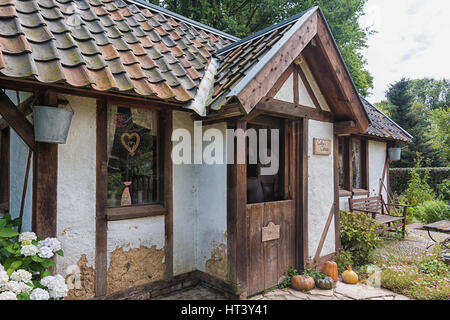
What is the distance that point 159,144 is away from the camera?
4027 millimetres

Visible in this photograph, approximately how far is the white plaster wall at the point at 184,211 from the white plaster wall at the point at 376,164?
6408 mm

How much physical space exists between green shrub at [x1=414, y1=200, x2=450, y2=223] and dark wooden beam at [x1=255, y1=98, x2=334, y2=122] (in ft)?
21.8

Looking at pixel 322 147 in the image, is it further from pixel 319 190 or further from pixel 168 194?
pixel 168 194

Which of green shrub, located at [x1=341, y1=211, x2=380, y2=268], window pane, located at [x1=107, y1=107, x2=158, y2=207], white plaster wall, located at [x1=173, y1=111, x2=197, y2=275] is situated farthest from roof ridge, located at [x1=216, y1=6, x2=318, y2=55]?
green shrub, located at [x1=341, y1=211, x2=380, y2=268]

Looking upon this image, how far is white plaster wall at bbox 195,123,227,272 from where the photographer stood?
3.89m

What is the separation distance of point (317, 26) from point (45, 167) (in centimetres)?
407

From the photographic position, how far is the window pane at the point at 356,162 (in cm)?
811

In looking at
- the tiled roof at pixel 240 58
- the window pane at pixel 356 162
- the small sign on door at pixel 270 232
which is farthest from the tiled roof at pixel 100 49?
the window pane at pixel 356 162

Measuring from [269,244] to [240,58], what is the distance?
9.02 feet

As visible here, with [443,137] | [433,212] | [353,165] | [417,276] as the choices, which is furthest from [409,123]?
[417,276]

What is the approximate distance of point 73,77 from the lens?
2664mm

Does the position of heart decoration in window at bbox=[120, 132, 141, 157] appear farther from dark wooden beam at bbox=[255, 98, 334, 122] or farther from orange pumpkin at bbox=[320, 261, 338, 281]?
orange pumpkin at bbox=[320, 261, 338, 281]
